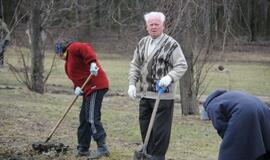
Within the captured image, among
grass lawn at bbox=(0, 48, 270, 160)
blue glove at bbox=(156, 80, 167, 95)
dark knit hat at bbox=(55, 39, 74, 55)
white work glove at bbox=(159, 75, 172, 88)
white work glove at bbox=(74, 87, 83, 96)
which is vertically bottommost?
grass lawn at bbox=(0, 48, 270, 160)

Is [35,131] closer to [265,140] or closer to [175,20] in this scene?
[175,20]

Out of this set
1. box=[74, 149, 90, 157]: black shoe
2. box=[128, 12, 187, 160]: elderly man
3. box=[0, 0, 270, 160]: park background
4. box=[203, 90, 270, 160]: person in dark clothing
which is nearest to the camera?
box=[203, 90, 270, 160]: person in dark clothing

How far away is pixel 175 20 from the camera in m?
10.4

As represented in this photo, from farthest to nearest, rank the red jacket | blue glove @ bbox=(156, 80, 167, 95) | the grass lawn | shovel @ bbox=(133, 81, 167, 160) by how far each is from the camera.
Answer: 1. the grass lawn
2. the red jacket
3. blue glove @ bbox=(156, 80, 167, 95)
4. shovel @ bbox=(133, 81, 167, 160)

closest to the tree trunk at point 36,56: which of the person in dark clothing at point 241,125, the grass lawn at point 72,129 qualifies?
the grass lawn at point 72,129

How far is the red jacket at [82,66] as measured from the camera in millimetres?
6980

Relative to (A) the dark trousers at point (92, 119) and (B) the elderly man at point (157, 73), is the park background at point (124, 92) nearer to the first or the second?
(A) the dark trousers at point (92, 119)

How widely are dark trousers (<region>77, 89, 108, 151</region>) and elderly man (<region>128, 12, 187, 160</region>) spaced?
839mm

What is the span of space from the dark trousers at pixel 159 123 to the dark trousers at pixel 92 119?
853 mm

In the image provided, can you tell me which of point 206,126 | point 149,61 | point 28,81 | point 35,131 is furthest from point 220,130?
point 28,81

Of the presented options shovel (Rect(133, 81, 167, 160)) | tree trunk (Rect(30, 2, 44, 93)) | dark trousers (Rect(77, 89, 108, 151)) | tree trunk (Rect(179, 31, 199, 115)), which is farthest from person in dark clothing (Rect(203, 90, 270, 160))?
tree trunk (Rect(30, 2, 44, 93))

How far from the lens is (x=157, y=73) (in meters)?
6.17

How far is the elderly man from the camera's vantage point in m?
6.10

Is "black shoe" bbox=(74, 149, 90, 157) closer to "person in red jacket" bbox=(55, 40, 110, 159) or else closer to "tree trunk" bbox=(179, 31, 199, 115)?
"person in red jacket" bbox=(55, 40, 110, 159)
